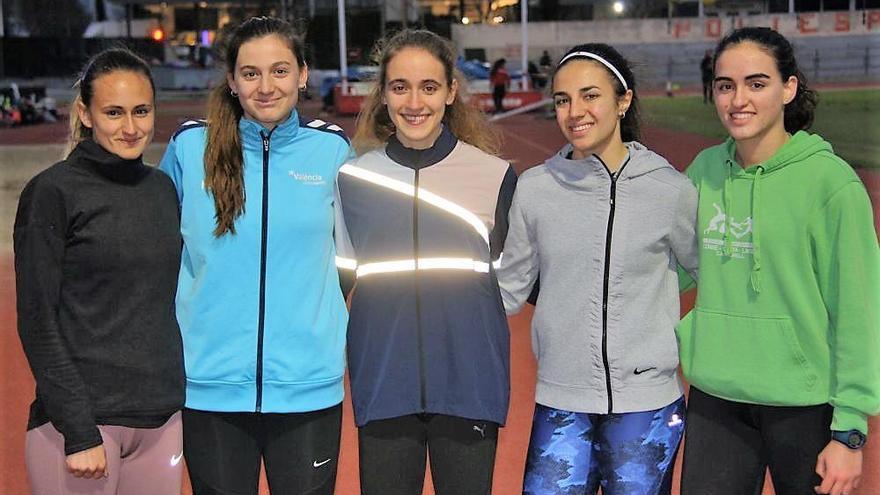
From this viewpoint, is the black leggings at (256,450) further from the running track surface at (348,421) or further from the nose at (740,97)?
the nose at (740,97)

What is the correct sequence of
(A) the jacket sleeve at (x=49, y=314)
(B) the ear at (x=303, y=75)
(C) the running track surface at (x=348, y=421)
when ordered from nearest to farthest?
(A) the jacket sleeve at (x=49, y=314) < (B) the ear at (x=303, y=75) < (C) the running track surface at (x=348, y=421)

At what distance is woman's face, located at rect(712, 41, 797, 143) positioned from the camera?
3.04 m

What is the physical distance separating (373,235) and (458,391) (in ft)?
1.76

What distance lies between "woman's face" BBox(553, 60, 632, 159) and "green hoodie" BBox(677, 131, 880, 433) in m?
0.37

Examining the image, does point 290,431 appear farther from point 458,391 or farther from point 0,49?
point 0,49

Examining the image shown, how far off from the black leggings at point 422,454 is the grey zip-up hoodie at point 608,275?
10.0 inches

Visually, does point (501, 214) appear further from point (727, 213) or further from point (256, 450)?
point (256, 450)

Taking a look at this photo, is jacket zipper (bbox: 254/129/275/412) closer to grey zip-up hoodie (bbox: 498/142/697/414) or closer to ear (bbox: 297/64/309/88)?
ear (bbox: 297/64/309/88)

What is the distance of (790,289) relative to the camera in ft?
9.54

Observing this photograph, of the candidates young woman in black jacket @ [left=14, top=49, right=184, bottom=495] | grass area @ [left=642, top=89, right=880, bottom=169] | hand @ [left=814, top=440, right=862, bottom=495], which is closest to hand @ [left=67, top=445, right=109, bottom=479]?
young woman in black jacket @ [left=14, top=49, right=184, bottom=495]

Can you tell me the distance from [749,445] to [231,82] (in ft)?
6.41

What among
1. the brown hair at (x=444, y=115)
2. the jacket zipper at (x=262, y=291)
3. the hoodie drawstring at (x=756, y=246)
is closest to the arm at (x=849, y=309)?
the hoodie drawstring at (x=756, y=246)

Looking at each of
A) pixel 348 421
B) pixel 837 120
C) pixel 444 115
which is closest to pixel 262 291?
pixel 444 115

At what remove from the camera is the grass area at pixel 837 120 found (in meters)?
18.0
